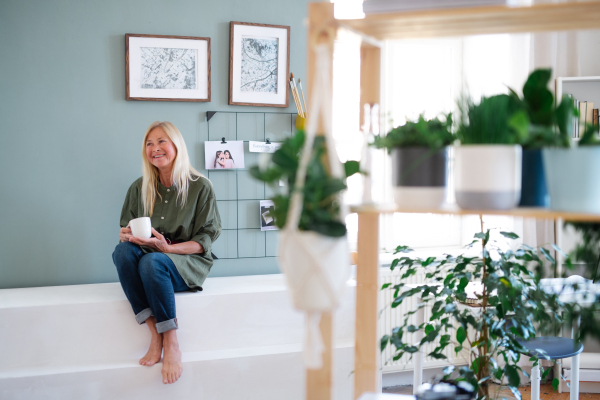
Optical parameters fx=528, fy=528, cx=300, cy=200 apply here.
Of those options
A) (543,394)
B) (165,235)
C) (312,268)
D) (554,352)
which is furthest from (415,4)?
(543,394)

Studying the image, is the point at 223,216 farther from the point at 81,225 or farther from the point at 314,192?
the point at 314,192

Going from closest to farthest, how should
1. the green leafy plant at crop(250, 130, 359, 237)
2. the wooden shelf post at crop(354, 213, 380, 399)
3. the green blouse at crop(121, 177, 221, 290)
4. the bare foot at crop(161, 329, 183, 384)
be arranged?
the green leafy plant at crop(250, 130, 359, 237) → the wooden shelf post at crop(354, 213, 380, 399) → the bare foot at crop(161, 329, 183, 384) → the green blouse at crop(121, 177, 221, 290)

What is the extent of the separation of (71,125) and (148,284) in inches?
39.4

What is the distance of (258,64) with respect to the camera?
2.95 m

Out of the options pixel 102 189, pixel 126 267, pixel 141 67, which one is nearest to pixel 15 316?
pixel 126 267

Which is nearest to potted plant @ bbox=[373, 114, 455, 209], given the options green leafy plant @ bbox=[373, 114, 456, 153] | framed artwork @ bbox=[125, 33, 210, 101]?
green leafy plant @ bbox=[373, 114, 456, 153]

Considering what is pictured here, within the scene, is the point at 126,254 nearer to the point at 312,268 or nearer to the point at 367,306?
the point at 367,306

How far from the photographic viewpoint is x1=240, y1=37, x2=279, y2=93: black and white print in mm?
2926

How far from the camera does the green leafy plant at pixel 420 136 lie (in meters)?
1.05

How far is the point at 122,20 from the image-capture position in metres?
2.77

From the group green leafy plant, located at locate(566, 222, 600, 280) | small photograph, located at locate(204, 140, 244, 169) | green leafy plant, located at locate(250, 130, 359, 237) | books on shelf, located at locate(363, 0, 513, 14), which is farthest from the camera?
small photograph, located at locate(204, 140, 244, 169)

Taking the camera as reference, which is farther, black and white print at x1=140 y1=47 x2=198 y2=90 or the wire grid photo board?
the wire grid photo board

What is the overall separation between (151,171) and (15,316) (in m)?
0.90

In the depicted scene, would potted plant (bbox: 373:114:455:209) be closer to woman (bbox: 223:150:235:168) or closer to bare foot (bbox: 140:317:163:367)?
bare foot (bbox: 140:317:163:367)
